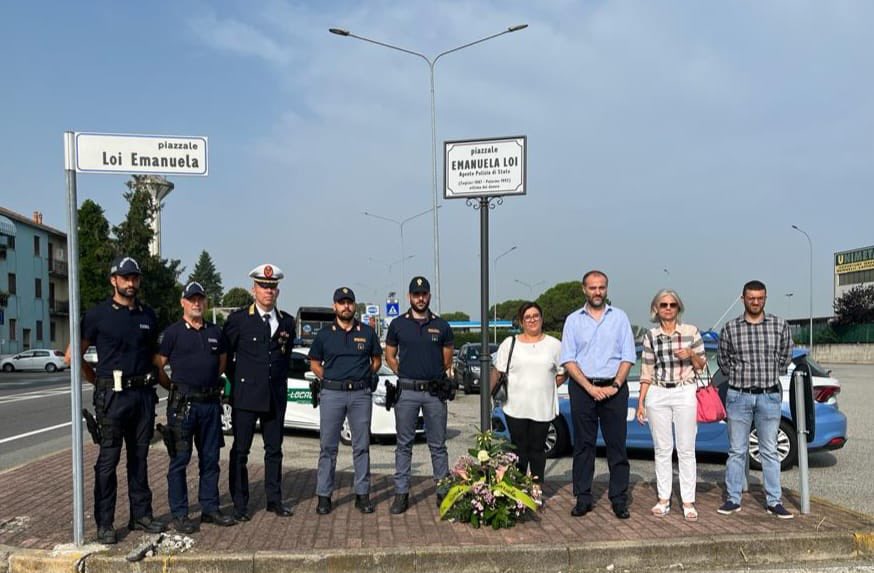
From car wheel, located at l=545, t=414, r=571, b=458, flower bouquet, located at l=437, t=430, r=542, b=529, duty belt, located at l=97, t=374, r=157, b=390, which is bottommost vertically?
car wheel, located at l=545, t=414, r=571, b=458

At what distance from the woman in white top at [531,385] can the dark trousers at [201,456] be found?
232cm

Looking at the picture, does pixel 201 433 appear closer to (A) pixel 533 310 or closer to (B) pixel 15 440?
(A) pixel 533 310

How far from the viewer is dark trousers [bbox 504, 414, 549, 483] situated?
654 cm

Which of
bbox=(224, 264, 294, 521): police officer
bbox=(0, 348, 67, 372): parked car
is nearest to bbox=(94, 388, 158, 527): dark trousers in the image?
bbox=(224, 264, 294, 521): police officer

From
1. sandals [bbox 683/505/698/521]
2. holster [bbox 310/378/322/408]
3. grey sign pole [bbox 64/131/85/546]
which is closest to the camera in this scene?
grey sign pole [bbox 64/131/85/546]

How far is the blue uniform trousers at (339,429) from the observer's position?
254 inches

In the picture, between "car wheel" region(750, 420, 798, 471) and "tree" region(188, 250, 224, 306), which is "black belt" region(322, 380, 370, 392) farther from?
"tree" region(188, 250, 224, 306)

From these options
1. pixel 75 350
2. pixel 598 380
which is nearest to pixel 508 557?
pixel 598 380

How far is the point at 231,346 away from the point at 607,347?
3.04 metres

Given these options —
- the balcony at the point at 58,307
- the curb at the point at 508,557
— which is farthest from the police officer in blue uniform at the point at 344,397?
the balcony at the point at 58,307

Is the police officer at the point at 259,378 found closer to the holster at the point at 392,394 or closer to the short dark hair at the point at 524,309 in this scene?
the holster at the point at 392,394

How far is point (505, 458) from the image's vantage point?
243 inches

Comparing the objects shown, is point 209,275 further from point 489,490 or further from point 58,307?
point 489,490

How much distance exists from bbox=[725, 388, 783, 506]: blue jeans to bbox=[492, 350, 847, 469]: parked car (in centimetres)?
218
